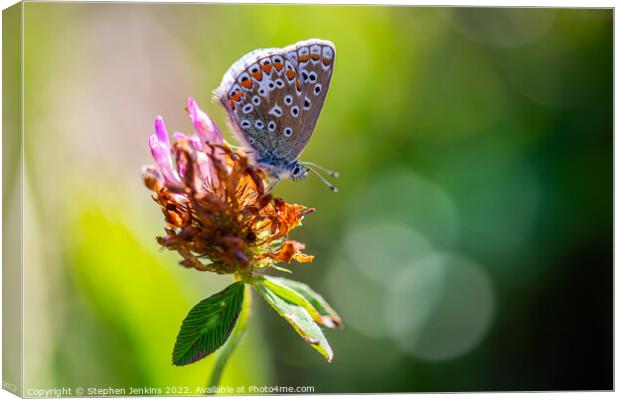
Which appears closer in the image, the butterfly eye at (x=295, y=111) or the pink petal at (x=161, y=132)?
the pink petal at (x=161, y=132)

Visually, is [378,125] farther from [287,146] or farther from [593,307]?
[287,146]

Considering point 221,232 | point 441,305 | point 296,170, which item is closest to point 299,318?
point 221,232

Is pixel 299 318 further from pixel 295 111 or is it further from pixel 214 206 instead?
pixel 295 111

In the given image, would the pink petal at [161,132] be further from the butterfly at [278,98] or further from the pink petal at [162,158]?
the butterfly at [278,98]

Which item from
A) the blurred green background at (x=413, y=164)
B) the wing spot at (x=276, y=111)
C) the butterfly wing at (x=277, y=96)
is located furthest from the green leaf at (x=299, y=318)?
the blurred green background at (x=413, y=164)

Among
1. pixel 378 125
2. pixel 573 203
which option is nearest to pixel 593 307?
pixel 573 203

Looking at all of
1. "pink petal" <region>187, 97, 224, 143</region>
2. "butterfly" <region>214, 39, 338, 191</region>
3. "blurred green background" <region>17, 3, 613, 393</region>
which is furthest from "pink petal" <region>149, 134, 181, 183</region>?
"blurred green background" <region>17, 3, 613, 393</region>
